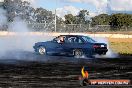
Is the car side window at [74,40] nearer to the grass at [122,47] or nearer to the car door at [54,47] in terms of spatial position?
the car door at [54,47]

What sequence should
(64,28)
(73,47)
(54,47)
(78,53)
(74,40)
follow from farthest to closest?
(64,28) → (54,47) → (74,40) → (73,47) → (78,53)

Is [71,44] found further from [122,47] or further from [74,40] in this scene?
[122,47]

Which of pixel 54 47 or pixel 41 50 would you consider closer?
pixel 54 47

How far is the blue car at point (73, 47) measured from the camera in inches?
1015

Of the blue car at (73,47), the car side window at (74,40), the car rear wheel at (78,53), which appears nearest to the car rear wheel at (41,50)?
the blue car at (73,47)

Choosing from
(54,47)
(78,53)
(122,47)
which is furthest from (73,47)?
(122,47)

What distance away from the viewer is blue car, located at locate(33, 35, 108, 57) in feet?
84.6

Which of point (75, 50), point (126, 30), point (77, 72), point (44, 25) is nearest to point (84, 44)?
point (75, 50)

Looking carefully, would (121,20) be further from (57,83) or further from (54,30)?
(57,83)

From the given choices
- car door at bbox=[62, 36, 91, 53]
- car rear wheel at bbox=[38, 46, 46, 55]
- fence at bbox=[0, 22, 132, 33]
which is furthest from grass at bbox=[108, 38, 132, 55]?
fence at bbox=[0, 22, 132, 33]

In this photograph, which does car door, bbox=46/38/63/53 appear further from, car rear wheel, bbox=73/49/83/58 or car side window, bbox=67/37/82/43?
car rear wheel, bbox=73/49/83/58

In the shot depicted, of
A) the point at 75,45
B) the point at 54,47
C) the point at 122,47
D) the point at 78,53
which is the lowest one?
the point at 122,47

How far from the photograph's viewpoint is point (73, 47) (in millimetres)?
26312

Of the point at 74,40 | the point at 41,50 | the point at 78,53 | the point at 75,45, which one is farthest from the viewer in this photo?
the point at 41,50
